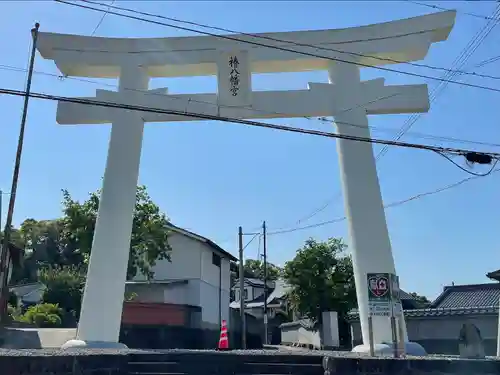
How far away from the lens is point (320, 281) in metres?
24.5

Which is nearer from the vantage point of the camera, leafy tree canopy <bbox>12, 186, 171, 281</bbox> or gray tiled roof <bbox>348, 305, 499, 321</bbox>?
gray tiled roof <bbox>348, 305, 499, 321</bbox>

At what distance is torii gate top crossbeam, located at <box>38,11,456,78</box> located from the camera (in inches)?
438

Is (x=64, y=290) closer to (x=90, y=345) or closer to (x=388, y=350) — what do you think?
(x=90, y=345)

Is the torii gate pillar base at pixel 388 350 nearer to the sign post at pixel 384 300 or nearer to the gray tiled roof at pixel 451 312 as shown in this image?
the sign post at pixel 384 300

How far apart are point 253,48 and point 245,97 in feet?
3.88

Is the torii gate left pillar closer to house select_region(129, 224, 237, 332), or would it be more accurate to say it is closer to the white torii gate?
the white torii gate

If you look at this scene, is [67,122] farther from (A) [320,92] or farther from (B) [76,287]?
(B) [76,287]

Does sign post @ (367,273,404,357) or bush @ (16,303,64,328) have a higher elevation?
bush @ (16,303,64,328)

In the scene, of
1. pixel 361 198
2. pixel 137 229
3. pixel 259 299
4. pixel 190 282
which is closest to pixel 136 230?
pixel 137 229

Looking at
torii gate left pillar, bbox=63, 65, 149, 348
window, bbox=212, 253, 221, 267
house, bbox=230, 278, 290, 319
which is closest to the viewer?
torii gate left pillar, bbox=63, 65, 149, 348

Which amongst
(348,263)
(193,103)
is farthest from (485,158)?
(348,263)

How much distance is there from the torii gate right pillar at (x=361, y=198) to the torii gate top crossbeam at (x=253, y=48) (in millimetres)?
618

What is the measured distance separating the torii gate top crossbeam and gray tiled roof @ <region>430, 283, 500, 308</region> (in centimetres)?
1691

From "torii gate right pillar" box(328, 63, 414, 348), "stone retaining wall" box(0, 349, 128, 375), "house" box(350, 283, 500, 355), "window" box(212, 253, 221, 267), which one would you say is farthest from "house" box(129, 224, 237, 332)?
"stone retaining wall" box(0, 349, 128, 375)
